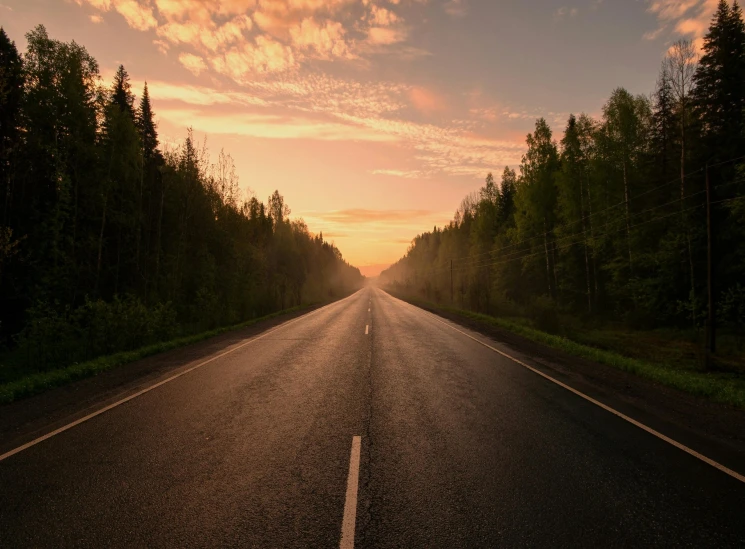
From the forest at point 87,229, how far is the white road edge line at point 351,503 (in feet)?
39.3

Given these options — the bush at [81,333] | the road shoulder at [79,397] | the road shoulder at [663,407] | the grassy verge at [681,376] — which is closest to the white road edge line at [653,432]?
the road shoulder at [663,407]

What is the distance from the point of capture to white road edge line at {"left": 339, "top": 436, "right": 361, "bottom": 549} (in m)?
2.93

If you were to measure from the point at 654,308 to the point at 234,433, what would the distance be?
26.9 meters

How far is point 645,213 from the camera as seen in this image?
81.1 feet

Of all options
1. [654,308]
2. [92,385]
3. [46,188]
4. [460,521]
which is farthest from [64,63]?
[654,308]

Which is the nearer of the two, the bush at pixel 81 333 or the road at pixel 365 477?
the road at pixel 365 477

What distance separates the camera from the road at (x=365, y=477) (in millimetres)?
3088

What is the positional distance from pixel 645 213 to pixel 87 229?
35.2 meters

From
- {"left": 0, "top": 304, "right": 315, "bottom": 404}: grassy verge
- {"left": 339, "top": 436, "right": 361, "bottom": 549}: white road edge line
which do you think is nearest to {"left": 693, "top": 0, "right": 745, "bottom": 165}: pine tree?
{"left": 339, "top": 436, "right": 361, "bottom": 549}: white road edge line

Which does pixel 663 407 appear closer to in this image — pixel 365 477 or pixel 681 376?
pixel 681 376

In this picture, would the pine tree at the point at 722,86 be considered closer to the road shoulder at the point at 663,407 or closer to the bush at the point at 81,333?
the road shoulder at the point at 663,407

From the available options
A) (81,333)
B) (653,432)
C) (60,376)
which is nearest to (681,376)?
(653,432)

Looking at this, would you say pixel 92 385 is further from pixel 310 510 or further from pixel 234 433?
pixel 310 510

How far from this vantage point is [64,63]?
1928cm
